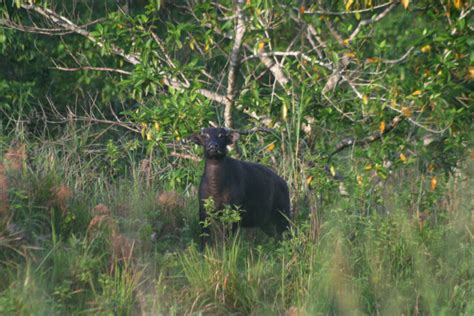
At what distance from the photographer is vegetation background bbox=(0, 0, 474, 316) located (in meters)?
7.06

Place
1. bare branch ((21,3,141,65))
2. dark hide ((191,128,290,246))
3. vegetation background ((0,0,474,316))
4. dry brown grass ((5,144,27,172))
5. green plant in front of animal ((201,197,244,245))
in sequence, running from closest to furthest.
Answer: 1. vegetation background ((0,0,474,316))
2. green plant in front of animal ((201,197,244,245))
3. dry brown grass ((5,144,27,172))
4. dark hide ((191,128,290,246))
5. bare branch ((21,3,141,65))

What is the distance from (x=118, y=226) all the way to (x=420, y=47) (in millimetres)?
3261

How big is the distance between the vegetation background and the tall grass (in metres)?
0.02

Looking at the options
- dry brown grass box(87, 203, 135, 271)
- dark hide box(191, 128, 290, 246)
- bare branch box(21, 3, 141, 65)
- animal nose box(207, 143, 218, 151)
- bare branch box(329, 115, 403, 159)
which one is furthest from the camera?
bare branch box(21, 3, 141, 65)

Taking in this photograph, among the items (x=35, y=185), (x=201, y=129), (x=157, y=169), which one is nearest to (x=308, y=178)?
(x=201, y=129)

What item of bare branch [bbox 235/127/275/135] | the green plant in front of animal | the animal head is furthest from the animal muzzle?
bare branch [bbox 235/127/275/135]

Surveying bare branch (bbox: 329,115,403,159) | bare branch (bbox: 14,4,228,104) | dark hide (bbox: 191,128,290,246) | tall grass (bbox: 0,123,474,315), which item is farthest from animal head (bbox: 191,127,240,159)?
bare branch (bbox: 14,4,228,104)

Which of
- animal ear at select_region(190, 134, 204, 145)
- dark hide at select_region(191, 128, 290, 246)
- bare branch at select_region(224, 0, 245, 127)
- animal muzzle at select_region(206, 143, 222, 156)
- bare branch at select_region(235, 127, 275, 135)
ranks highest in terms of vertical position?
bare branch at select_region(224, 0, 245, 127)

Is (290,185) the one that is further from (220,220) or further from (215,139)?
(220,220)

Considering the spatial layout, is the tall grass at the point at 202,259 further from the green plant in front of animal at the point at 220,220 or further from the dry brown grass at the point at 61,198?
the green plant in front of animal at the point at 220,220

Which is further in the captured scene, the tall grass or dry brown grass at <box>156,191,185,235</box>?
dry brown grass at <box>156,191,185,235</box>

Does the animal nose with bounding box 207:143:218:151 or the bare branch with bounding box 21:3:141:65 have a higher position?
the bare branch with bounding box 21:3:141:65

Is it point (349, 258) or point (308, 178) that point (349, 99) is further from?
point (349, 258)

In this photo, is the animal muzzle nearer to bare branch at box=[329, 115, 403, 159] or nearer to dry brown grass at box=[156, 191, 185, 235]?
A: dry brown grass at box=[156, 191, 185, 235]
